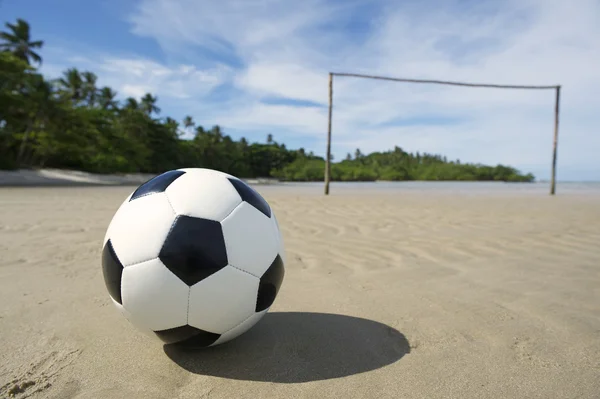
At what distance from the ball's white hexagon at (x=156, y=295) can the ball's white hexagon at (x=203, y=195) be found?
293mm

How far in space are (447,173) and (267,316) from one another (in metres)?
80.4

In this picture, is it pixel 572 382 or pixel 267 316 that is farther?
pixel 267 316

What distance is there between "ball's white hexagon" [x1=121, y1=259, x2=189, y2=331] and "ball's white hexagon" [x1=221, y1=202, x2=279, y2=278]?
0.28 meters

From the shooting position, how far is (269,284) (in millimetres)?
1953

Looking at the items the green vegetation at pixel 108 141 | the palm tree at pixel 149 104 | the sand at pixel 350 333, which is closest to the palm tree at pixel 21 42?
the green vegetation at pixel 108 141

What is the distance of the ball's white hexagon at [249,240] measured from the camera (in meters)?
1.80

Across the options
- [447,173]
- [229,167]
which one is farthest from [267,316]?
[447,173]

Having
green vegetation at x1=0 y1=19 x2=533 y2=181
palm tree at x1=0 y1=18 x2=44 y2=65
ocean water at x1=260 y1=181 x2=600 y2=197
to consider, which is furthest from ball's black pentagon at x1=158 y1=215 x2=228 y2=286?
palm tree at x1=0 y1=18 x2=44 y2=65

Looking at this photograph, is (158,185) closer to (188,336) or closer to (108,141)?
(188,336)

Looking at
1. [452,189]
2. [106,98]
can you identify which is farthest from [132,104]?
[452,189]

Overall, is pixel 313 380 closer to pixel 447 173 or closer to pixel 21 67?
pixel 21 67

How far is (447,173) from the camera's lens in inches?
3017

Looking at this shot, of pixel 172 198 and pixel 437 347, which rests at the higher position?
pixel 172 198

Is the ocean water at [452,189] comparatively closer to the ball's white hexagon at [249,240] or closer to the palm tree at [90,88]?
the ball's white hexagon at [249,240]
